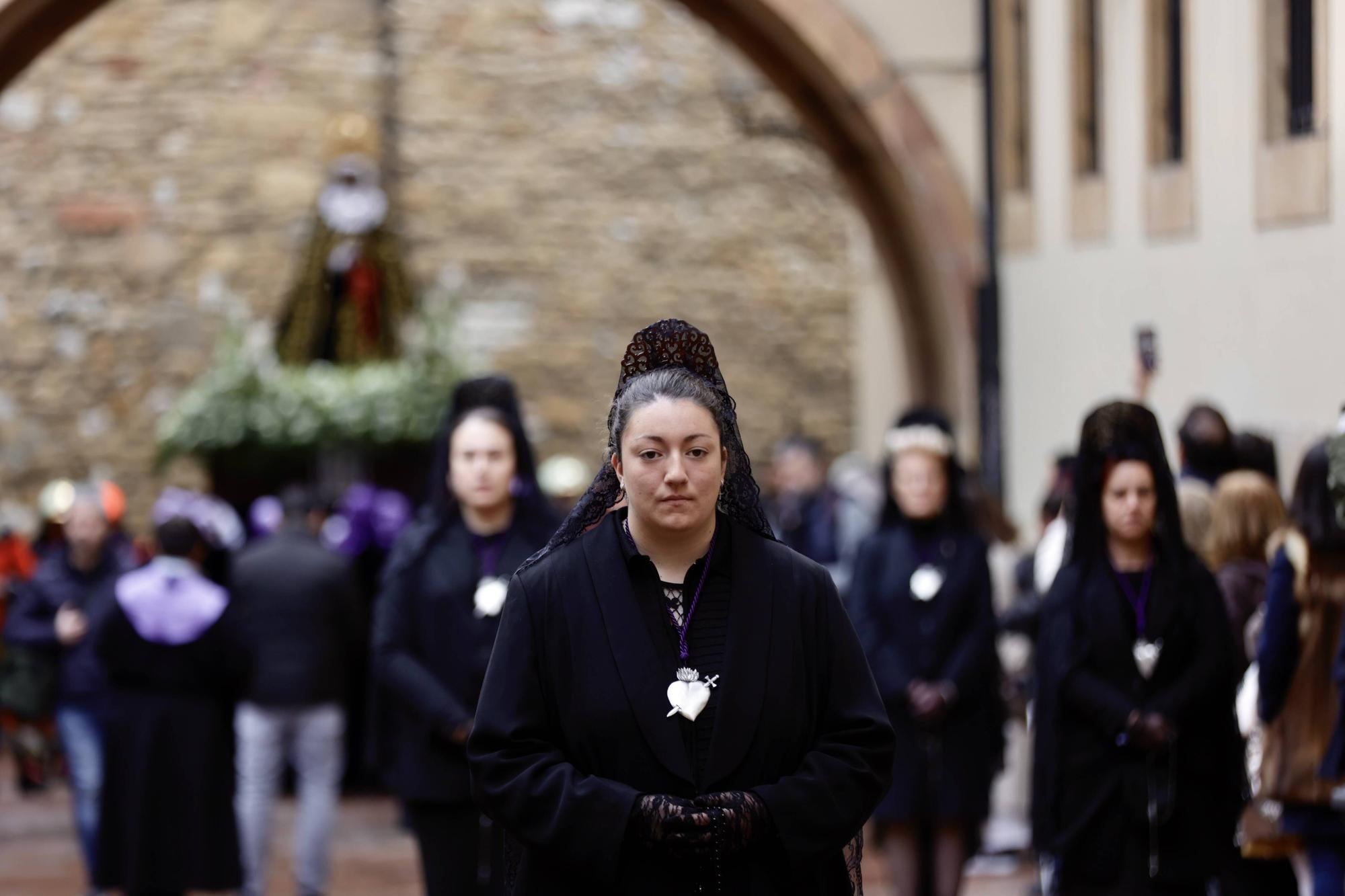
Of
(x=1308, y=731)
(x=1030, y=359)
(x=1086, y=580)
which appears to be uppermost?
(x=1030, y=359)

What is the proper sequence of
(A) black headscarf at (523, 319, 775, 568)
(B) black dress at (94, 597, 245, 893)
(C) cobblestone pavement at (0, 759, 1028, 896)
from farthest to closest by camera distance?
(C) cobblestone pavement at (0, 759, 1028, 896) → (B) black dress at (94, 597, 245, 893) → (A) black headscarf at (523, 319, 775, 568)

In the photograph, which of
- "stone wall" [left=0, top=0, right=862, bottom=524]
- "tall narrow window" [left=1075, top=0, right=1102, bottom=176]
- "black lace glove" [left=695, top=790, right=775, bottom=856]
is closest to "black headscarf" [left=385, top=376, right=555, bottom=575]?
"black lace glove" [left=695, top=790, right=775, bottom=856]

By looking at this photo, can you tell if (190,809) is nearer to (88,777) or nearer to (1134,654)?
(88,777)

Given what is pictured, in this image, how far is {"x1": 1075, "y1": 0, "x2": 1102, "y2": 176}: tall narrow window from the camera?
402 inches

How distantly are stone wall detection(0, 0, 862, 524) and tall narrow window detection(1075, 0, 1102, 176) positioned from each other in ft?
19.3

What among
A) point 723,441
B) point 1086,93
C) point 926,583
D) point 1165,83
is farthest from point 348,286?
point 723,441

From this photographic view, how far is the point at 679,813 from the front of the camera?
131 inches

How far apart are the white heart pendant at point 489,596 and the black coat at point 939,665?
4.67 ft

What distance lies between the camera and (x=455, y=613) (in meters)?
5.89

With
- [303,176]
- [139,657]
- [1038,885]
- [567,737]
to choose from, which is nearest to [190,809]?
[139,657]

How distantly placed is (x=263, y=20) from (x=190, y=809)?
9453mm

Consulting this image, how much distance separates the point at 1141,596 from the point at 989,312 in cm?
550

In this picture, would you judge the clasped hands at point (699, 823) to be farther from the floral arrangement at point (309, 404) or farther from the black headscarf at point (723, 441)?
the floral arrangement at point (309, 404)

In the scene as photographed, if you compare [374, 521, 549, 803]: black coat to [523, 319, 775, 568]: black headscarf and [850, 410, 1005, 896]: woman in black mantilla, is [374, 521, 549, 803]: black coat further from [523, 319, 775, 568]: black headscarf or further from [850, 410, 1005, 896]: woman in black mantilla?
[523, 319, 775, 568]: black headscarf
